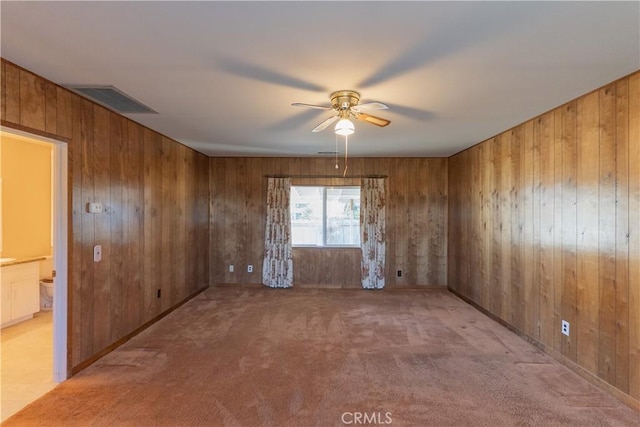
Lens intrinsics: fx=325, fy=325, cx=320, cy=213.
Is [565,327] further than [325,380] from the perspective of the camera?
Yes

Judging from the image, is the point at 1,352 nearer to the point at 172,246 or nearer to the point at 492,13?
the point at 172,246

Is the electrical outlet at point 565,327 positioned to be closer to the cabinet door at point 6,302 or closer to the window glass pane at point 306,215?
the window glass pane at point 306,215

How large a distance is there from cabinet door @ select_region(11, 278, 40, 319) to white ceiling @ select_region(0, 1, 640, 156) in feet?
9.95

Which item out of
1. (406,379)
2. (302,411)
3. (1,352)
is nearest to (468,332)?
(406,379)

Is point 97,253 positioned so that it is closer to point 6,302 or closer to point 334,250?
point 6,302

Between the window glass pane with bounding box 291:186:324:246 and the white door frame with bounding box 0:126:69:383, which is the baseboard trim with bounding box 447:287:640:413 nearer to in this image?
the window glass pane with bounding box 291:186:324:246

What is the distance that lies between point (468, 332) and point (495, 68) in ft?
9.69

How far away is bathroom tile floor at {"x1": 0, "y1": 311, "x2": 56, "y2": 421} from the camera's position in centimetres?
249

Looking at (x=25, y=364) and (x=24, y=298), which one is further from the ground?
(x=24, y=298)

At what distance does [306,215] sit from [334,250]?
2.78 feet

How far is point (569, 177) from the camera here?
293 cm

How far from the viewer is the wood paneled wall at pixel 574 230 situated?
2.38 metres

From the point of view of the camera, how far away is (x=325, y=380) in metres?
2.74

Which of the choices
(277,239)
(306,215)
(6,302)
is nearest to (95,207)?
(6,302)
